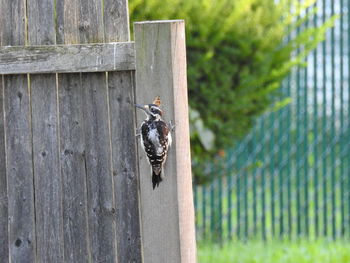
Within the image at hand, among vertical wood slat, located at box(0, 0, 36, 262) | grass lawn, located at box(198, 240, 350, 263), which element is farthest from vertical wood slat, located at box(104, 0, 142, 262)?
grass lawn, located at box(198, 240, 350, 263)

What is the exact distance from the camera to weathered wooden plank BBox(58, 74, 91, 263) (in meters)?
4.00

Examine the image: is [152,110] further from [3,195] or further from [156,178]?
[3,195]

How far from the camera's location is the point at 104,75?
397 centimetres

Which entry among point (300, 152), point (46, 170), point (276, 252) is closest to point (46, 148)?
point (46, 170)

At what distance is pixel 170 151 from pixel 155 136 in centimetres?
12

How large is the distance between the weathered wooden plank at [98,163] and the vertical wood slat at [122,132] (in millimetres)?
31

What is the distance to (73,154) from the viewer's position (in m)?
4.01

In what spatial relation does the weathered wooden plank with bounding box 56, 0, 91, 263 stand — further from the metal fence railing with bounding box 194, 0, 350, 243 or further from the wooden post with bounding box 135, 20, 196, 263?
the metal fence railing with bounding box 194, 0, 350, 243

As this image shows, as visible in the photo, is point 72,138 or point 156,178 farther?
point 72,138

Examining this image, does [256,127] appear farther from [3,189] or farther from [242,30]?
[3,189]

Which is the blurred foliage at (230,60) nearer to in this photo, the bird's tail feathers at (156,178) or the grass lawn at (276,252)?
the grass lawn at (276,252)

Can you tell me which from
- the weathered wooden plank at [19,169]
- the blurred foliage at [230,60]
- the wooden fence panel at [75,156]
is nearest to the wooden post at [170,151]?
the wooden fence panel at [75,156]

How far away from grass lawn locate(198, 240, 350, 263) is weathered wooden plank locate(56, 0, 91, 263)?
305 cm

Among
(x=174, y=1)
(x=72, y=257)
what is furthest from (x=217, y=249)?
(x=72, y=257)
